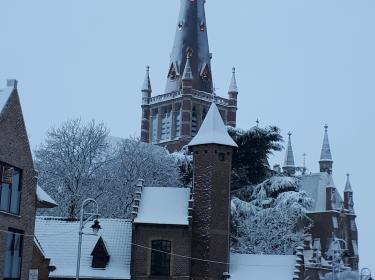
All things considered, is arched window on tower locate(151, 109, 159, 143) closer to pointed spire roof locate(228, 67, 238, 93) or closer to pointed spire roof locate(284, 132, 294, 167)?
pointed spire roof locate(228, 67, 238, 93)

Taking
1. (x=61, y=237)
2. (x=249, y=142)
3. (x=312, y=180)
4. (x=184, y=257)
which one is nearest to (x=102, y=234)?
(x=61, y=237)

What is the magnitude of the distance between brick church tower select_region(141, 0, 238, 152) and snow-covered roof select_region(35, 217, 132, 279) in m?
55.8

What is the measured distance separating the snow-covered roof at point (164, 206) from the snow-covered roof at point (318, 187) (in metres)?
40.7

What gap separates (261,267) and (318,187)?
135ft

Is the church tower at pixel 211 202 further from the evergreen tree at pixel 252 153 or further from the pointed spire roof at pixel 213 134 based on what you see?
the evergreen tree at pixel 252 153

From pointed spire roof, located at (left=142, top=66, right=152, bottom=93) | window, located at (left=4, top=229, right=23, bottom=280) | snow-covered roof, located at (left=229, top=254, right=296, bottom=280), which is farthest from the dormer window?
pointed spire roof, located at (left=142, top=66, right=152, bottom=93)

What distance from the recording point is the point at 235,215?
2069 inches

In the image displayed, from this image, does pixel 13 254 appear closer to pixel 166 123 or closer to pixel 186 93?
pixel 186 93

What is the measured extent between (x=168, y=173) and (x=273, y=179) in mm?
8744

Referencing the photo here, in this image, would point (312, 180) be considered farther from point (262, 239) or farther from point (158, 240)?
point (158, 240)

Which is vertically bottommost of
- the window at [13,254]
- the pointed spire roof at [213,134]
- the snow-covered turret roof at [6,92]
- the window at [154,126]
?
the window at [13,254]

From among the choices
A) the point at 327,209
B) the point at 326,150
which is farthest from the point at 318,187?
the point at 326,150

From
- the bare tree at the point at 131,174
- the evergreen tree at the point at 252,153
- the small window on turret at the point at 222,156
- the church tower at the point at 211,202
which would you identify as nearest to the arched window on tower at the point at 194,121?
the bare tree at the point at 131,174

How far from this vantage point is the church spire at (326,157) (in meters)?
84.8
